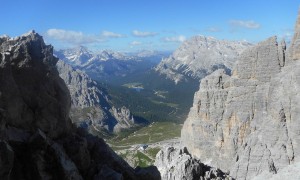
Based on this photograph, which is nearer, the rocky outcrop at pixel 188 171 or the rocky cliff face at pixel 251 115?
the rocky outcrop at pixel 188 171

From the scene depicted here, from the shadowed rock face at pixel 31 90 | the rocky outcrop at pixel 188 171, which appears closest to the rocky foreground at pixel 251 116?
the rocky outcrop at pixel 188 171

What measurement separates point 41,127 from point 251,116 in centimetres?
5688

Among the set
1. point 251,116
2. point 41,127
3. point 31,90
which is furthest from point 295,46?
point 41,127

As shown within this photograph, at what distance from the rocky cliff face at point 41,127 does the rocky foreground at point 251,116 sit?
3017 cm

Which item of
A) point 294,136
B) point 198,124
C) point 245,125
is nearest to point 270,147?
point 294,136

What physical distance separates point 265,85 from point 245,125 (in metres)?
8.79

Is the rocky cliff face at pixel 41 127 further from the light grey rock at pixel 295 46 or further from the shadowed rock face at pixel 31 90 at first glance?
the light grey rock at pixel 295 46

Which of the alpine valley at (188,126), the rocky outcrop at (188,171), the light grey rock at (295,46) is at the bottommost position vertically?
the rocky outcrop at (188,171)

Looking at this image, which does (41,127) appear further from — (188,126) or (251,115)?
(188,126)

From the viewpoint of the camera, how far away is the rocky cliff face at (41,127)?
2869 centimetres

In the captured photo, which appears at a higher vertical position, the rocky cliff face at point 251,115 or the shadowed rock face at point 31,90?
the shadowed rock face at point 31,90

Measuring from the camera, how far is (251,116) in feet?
272

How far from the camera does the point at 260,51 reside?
83.8 metres

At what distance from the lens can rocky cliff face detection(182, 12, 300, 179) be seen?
72.8m
